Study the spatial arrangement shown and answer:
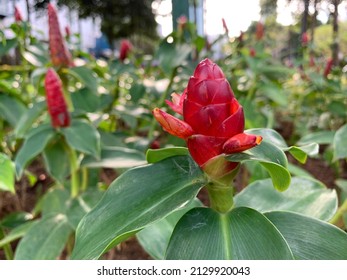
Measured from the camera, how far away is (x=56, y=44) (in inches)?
40.1

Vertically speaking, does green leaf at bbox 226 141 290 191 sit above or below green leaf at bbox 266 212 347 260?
above

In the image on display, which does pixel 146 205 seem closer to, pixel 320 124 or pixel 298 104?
pixel 320 124

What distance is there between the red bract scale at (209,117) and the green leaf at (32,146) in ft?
1.45

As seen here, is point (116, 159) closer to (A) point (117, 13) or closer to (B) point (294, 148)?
(B) point (294, 148)

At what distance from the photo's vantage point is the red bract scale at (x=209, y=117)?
38cm

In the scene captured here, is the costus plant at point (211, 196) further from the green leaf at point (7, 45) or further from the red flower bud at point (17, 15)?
the red flower bud at point (17, 15)

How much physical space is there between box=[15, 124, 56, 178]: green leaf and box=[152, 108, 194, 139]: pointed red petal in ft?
1.43

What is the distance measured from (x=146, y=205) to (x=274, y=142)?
15 cm

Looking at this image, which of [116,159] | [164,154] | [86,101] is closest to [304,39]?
[86,101]

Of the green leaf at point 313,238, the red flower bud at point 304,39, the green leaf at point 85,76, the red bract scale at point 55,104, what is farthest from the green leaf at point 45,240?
the red flower bud at point 304,39

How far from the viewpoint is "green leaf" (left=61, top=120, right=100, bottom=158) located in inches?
29.7

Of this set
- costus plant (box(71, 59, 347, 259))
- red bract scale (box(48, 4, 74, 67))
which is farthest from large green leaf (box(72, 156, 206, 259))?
red bract scale (box(48, 4, 74, 67))

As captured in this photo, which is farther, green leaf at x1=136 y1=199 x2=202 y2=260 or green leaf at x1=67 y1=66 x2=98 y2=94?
green leaf at x1=67 y1=66 x2=98 y2=94

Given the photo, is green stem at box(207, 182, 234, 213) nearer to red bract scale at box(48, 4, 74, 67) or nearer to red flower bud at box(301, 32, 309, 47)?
red bract scale at box(48, 4, 74, 67)
